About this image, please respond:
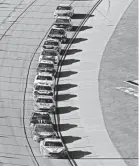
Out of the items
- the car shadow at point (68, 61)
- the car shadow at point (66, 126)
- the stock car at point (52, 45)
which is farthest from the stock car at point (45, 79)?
the stock car at point (52, 45)

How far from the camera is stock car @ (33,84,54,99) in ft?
322

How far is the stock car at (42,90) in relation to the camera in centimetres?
9819

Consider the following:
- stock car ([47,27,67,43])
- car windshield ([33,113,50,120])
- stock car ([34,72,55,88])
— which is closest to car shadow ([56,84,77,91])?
stock car ([34,72,55,88])

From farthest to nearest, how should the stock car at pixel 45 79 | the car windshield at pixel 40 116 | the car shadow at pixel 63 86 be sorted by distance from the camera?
1. the car shadow at pixel 63 86
2. the stock car at pixel 45 79
3. the car windshield at pixel 40 116

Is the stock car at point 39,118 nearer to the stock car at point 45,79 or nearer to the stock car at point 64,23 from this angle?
the stock car at point 45,79

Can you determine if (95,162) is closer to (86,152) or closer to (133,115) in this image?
(86,152)

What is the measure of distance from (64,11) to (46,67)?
20.8 m

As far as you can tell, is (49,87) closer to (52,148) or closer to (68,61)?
(68,61)

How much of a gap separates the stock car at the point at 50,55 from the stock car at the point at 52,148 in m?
24.2

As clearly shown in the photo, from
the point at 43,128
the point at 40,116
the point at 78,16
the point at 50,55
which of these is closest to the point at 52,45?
the point at 50,55

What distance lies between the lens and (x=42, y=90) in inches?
3878

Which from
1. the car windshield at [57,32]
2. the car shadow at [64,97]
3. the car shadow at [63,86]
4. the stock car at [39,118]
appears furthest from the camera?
the car windshield at [57,32]

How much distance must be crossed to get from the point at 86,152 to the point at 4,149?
924cm

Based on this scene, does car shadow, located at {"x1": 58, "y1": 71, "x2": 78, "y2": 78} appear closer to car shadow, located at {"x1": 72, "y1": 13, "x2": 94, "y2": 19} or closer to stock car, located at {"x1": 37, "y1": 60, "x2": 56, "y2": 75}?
stock car, located at {"x1": 37, "y1": 60, "x2": 56, "y2": 75}
